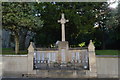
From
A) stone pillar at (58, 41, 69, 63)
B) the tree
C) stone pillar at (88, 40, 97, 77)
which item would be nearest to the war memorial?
stone pillar at (88, 40, 97, 77)

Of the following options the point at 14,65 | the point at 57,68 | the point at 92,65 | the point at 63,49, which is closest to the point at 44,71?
the point at 57,68

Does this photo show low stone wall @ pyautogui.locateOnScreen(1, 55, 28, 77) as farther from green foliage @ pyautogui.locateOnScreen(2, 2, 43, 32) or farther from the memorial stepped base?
green foliage @ pyautogui.locateOnScreen(2, 2, 43, 32)

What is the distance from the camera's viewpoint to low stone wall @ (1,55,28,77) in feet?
24.2

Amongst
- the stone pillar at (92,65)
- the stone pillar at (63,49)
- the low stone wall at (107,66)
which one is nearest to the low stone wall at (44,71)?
the low stone wall at (107,66)

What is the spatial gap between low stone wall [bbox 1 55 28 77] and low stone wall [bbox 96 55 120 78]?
11.9ft

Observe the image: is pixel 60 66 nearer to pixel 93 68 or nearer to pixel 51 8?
pixel 93 68

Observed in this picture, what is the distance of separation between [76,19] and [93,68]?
9.46m

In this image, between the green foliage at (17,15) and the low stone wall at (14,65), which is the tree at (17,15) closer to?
the green foliage at (17,15)

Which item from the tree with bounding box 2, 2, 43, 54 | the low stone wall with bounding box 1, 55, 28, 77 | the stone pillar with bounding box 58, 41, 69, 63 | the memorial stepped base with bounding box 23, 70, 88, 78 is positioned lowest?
the memorial stepped base with bounding box 23, 70, 88, 78

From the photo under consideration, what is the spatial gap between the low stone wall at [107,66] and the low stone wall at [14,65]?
11.9ft

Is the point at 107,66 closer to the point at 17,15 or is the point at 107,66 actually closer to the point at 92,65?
the point at 92,65

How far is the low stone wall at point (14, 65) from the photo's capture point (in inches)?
291

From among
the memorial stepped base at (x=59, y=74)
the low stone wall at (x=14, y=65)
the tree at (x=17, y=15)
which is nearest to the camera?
the memorial stepped base at (x=59, y=74)

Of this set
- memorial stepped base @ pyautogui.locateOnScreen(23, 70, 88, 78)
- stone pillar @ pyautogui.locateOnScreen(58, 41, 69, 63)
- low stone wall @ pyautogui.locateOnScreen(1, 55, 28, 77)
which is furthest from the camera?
stone pillar @ pyautogui.locateOnScreen(58, 41, 69, 63)
